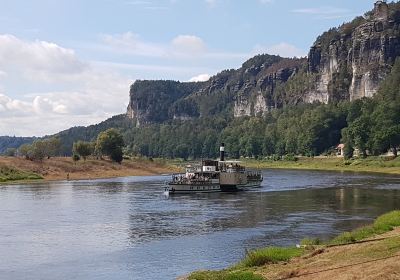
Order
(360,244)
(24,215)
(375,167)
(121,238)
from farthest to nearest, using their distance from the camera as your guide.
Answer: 1. (375,167)
2. (24,215)
3. (121,238)
4. (360,244)

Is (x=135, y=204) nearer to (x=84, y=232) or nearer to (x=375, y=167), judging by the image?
(x=84, y=232)

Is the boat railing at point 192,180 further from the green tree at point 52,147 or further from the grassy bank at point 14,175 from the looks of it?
the green tree at point 52,147

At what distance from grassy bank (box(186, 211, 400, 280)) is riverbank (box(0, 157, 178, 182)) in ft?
338

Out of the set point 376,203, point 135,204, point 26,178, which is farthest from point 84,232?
point 26,178

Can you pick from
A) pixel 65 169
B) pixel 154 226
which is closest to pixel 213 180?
pixel 154 226

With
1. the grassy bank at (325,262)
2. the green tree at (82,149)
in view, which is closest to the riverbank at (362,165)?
the green tree at (82,149)

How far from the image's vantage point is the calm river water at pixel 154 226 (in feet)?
125

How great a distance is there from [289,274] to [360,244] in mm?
8195

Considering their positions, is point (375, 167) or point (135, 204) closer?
point (135, 204)

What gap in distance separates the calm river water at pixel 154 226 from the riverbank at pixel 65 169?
123ft

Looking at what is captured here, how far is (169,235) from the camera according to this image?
165ft

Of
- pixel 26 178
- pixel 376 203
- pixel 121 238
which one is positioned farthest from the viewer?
pixel 26 178

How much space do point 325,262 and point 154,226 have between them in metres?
29.3

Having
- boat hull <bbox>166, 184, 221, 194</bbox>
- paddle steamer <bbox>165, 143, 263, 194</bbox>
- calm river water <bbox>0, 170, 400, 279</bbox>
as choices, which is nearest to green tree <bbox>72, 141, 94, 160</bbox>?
paddle steamer <bbox>165, 143, 263, 194</bbox>
